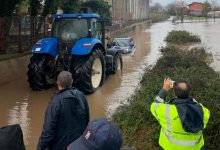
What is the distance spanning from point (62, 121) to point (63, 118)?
0.12 ft

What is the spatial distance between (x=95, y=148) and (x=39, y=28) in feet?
53.0

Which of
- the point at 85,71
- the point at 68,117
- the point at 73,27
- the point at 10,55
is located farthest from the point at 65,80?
the point at 10,55

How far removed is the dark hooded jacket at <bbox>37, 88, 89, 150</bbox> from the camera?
4.80 m

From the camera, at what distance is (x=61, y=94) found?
194 inches

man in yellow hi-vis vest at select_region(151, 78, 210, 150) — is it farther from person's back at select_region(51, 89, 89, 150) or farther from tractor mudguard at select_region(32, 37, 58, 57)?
tractor mudguard at select_region(32, 37, 58, 57)

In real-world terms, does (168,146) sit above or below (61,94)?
below

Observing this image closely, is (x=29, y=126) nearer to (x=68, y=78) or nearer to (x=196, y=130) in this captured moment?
(x=68, y=78)

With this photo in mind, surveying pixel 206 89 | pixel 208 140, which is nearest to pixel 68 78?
pixel 208 140

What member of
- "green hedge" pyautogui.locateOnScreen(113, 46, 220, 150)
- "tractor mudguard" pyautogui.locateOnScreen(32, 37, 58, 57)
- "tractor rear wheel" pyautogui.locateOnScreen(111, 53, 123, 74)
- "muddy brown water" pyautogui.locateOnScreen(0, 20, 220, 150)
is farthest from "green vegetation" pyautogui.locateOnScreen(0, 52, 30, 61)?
"green hedge" pyautogui.locateOnScreen(113, 46, 220, 150)

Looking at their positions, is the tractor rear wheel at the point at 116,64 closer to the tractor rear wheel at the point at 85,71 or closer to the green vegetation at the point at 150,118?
the tractor rear wheel at the point at 85,71

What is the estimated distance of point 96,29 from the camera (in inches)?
503

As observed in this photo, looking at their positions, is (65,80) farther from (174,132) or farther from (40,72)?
(40,72)

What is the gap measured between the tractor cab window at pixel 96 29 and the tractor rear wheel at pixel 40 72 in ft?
5.06

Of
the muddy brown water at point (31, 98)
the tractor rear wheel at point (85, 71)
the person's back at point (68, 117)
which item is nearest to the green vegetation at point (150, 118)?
the muddy brown water at point (31, 98)
